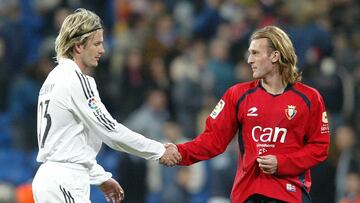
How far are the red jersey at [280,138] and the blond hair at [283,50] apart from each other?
8 centimetres

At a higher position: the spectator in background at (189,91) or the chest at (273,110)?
the chest at (273,110)

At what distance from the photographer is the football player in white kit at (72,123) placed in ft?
23.0

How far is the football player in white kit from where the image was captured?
23.0ft

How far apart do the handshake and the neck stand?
848mm

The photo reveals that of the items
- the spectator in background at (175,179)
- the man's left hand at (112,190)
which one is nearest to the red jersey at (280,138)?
the man's left hand at (112,190)

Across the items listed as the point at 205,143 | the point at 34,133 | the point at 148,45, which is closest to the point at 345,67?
the point at 148,45

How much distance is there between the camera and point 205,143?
7.72m

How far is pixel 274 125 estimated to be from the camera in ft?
24.2

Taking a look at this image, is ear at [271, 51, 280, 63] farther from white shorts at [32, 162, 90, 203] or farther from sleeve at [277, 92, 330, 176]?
white shorts at [32, 162, 90, 203]

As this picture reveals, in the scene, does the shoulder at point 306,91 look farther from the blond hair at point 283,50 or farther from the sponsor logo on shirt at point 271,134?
the sponsor logo on shirt at point 271,134

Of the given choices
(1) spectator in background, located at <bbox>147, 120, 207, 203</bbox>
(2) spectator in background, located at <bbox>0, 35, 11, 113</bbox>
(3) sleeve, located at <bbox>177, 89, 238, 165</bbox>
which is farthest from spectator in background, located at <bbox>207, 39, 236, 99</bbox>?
(3) sleeve, located at <bbox>177, 89, 238, 165</bbox>

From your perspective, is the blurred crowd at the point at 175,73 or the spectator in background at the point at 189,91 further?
the spectator in background at the point at 189,91

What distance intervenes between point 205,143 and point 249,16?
7799 mm

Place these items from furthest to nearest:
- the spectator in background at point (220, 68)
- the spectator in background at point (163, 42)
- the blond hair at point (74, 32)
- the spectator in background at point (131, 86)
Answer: the spectator in background at point (163, 42), the spectator in background at point (220, 68), the spectator in background at point (131, 86), the blond hair at point (74, 32)
